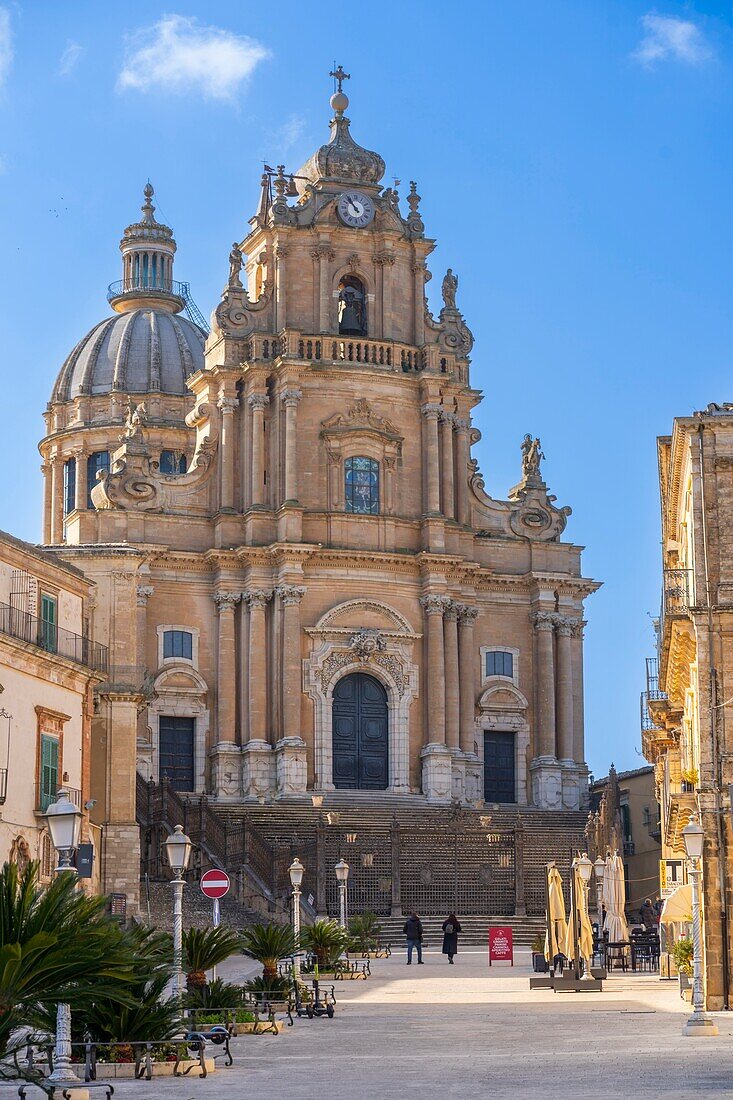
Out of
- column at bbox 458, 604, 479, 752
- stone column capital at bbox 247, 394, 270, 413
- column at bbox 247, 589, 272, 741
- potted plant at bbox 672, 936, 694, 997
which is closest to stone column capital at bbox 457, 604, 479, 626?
column at bbox 458, 604, 479, 752

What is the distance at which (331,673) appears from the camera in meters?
61.4

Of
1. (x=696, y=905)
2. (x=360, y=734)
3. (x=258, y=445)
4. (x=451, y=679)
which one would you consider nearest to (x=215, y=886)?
(x=696, y=905)

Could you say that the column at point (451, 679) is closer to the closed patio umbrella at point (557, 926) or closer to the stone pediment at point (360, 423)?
the stone pediment at point (360, 423)

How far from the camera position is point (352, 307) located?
65500mm

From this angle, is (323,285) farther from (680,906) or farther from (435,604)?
(680,906)

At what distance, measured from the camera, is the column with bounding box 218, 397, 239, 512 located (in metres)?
Result: 62.2

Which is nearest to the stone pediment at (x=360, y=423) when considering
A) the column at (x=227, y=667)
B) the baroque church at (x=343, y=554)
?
the baroque church at (x=343, y=554)

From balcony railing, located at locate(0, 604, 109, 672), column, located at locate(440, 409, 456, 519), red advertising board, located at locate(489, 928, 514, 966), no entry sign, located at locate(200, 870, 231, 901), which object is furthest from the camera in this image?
column, located at locate(440, 409, 456, 519)

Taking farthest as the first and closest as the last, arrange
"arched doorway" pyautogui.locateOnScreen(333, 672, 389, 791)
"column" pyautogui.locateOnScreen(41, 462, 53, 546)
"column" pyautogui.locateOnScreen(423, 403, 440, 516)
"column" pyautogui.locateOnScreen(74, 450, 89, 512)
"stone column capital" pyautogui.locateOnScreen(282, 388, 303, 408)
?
1. "column" pyautogui.locateOnScreen(41, 462, 53, 546)
2. "column" pyautogui.locateOnScreen(74, 450, 89, 512)
3. "column" pyautogui.locateOnScreen(423, 403, 440, 516)
4. "arched doorway" pyautogui.locateOnScreen(333, 672, 389, 791)
5. "stone column capital" pyautogui.locateOnScreen(282, 388, 303, 408)

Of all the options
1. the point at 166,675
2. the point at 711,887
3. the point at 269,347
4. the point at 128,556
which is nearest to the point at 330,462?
the point at 269,347

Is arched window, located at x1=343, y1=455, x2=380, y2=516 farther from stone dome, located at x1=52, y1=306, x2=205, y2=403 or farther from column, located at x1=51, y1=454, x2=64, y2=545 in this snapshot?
column, located at x1=51, y1=454, x2=64, y2=545

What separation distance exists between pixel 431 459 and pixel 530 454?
583 centimetres

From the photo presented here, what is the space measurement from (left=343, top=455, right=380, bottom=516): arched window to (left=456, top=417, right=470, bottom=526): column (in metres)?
2.98

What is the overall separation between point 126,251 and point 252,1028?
2537 inches
